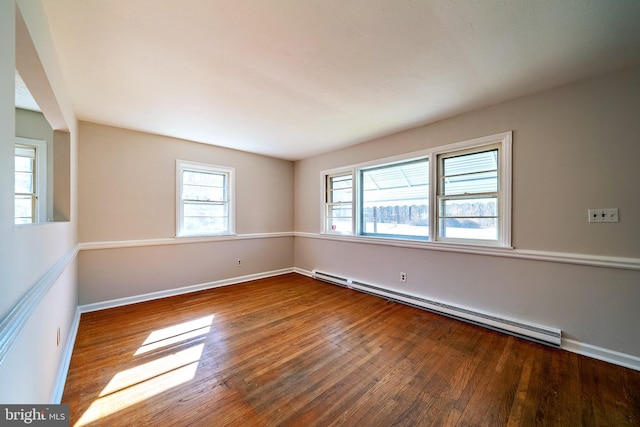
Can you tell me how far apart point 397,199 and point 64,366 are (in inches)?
154

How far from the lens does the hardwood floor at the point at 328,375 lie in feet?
5.08

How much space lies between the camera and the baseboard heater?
92.0 inches

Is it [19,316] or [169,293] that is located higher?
[19,316]

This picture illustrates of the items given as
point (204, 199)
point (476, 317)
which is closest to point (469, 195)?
point (476, 317)

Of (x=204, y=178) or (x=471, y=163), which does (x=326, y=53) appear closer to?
(x=471, y=163)

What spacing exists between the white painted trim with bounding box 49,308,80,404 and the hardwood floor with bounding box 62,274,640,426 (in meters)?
0.05

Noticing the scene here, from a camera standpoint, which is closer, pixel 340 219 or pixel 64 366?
pixel 64 366

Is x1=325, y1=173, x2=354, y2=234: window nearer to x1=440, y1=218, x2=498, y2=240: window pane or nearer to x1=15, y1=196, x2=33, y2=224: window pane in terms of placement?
x1=440, y1=218, x2=498, y2=240: window pane

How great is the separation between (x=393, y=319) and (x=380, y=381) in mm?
1136

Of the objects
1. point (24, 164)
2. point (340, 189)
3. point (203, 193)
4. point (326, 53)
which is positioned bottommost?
point (203, 193)

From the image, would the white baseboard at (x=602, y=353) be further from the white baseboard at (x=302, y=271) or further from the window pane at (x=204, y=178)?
the window pane at (x=204, y=178)

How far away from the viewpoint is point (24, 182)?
2.90 m

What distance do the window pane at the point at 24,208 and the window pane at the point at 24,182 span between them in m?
0.10

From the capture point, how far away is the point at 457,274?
298 centimetres
